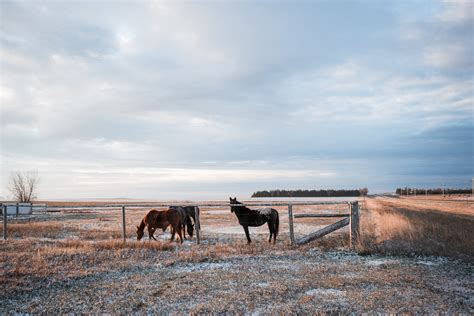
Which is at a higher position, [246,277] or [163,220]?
[163,220]

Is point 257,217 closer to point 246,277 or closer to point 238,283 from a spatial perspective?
point 246,277

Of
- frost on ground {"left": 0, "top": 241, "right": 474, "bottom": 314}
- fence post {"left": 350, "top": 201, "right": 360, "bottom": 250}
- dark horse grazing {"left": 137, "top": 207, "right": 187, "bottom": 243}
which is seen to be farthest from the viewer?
dark horse grazing {"left": 137, "top": 207, "right": 187, "bottom": 243}

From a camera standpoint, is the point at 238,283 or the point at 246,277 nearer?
the point at 238,283

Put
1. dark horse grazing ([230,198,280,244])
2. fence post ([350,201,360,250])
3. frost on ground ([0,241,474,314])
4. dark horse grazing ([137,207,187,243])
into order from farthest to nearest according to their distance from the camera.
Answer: dark horse grazing ([137,207,187,243])
dark horse grazing ([230,198,280,244])
fence post ([350,201,360,250])
frost on ground ([0,241,474,314])

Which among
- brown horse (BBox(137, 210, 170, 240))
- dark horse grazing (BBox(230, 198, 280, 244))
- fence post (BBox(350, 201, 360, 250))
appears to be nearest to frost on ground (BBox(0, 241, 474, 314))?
fence post (BBox(350, 201, 360, 250))

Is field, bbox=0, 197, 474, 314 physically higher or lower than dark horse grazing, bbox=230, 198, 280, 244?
lower

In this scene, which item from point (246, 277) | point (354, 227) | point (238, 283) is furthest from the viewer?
point (354, 227)

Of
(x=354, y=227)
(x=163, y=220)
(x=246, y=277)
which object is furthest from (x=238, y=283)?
(x=163, y=220)

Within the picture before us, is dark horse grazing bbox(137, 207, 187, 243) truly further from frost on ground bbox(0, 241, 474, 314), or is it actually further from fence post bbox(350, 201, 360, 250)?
fence post bbox(350, 201, 360, 250)

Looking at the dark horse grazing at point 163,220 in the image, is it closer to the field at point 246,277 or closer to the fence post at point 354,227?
the field at point 246,277

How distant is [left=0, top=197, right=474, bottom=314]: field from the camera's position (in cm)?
544

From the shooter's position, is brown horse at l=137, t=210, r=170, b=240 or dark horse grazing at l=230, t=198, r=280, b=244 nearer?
dark horse grazing at l=230, t=198, r=280, b=244

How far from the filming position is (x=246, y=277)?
280 inches

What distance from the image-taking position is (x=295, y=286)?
6402 millimetres
